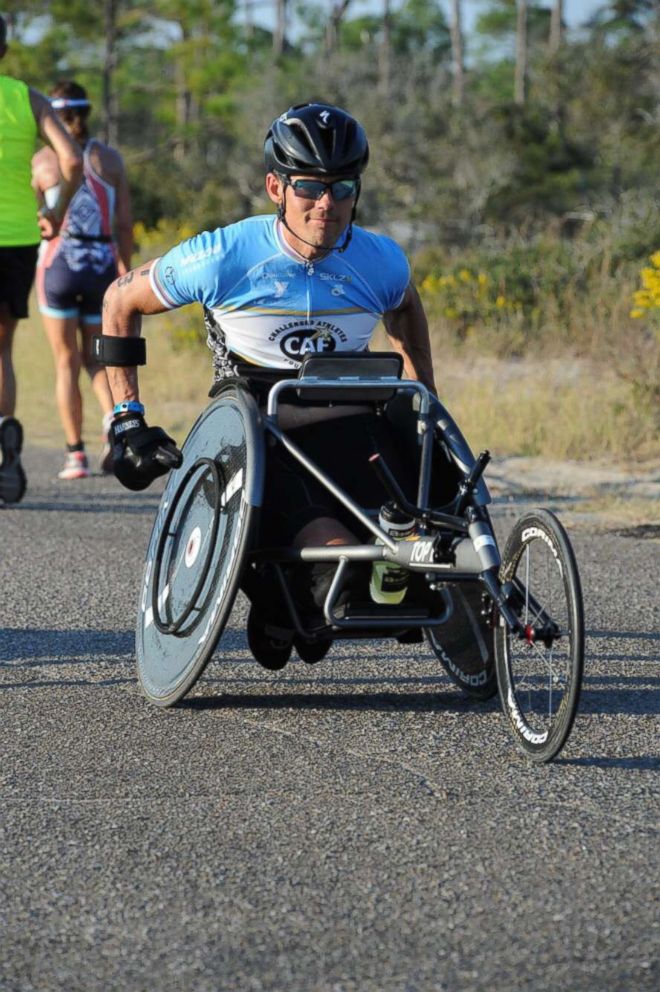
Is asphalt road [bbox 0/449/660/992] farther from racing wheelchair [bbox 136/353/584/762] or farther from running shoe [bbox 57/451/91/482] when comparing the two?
running shoe [bbox 57/451/91/482]

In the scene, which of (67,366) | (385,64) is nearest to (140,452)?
(67,366)

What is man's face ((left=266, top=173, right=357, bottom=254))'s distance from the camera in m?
4.83

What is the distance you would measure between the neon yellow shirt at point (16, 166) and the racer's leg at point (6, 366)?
1.25 ft

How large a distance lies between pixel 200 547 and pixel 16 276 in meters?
4.20

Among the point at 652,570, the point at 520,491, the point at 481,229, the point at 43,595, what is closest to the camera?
the point at 43,595

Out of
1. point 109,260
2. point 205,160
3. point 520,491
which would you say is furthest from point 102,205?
point 205,160

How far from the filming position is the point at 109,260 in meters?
9.62

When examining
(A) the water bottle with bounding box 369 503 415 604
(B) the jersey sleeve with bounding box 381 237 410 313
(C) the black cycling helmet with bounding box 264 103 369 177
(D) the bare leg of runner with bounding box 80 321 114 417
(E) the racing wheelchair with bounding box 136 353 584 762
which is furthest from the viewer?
(D) the bare leg of runner with bounding box 80 321 114 417

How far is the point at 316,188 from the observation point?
4.84 m

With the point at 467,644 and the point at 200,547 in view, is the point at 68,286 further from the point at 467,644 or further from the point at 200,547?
the point at 467,644

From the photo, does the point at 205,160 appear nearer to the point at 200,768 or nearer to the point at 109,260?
the point at 109,260

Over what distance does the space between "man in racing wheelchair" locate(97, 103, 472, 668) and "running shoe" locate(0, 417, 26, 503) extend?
11.0 ft

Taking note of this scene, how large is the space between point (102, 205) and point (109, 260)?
30 centimetres

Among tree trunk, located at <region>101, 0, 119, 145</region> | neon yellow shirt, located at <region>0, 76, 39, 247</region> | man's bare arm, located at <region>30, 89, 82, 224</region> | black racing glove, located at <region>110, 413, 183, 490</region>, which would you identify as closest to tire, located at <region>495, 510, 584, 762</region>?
black racing glove, located at <region>110, 413, 183, 490</region>
